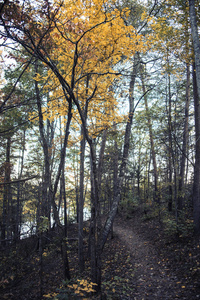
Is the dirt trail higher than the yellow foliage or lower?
lower

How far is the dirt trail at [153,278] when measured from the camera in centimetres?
402

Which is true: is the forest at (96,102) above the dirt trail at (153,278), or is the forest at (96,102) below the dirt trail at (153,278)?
above

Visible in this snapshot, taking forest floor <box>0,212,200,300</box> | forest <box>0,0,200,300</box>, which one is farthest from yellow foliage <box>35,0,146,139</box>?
forest floor <box>0,212,200,300</box>

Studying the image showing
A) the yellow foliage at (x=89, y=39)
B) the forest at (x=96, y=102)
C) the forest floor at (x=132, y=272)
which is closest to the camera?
the forest at (x=96, y=102)

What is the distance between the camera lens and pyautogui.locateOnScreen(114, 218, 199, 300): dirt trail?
4020 mm

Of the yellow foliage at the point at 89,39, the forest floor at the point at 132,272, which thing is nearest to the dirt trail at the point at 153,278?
the forest floor at the point at 132,272

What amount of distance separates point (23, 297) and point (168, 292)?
4.31m

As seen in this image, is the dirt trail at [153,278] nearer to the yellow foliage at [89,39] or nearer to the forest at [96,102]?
the forest at [96,102]

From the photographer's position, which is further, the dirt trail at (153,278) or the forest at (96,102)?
the dirt trail at (153,278)

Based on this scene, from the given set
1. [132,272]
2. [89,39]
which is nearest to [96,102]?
[89,39]

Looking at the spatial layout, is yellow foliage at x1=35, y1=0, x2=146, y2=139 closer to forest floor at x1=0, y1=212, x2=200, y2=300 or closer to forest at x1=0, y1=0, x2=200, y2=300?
forest at x1=0, y1=0, x2=200, y2=300

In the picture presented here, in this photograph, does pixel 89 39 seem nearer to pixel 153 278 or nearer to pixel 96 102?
pixel 96 102

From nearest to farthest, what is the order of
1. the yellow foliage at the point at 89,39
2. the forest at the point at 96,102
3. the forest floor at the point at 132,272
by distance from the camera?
the forest at the point at 96,102 → the yellow foliage at the point at 89,39 → the forest floor at the point at 132,272

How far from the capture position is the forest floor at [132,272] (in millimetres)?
4020
